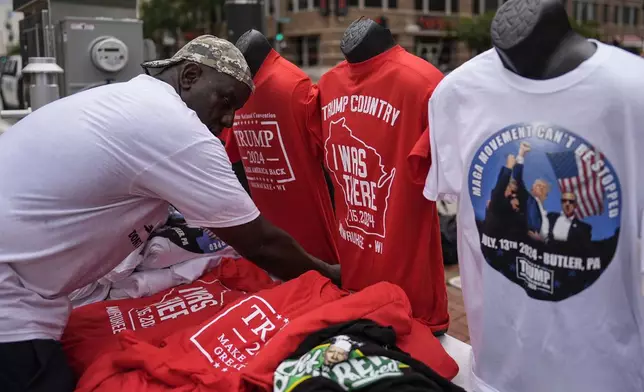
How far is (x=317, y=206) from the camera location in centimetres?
276

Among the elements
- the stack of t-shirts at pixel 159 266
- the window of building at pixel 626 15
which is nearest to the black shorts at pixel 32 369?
the stack of t-shirts at pixel 159 266

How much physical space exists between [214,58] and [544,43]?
111cm

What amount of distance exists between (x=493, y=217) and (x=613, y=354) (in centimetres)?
42

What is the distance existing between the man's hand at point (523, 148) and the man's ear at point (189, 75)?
1119mm

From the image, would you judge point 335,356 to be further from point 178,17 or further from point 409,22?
point 409,22

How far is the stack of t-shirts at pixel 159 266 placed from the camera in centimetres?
243

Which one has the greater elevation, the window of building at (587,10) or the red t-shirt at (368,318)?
the window of building at (587,10)

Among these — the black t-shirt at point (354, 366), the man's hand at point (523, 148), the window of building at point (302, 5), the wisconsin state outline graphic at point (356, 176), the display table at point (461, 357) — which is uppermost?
the window of building at point (302, 5)

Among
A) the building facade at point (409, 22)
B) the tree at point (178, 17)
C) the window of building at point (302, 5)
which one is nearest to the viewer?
the tree at point (178, 17)

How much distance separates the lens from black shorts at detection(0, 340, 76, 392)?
70.6 inches

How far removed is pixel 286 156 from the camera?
268cm

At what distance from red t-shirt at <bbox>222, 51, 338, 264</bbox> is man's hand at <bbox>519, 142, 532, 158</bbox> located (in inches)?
45.6

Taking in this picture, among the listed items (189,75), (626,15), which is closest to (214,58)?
(189,75)

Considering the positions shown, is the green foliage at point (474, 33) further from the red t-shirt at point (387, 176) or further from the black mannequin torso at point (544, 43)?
the black mannequin torso at point (544, 43)
